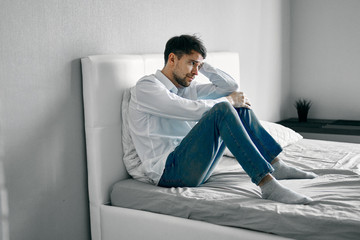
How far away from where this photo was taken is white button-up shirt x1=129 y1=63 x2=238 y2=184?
1892mm

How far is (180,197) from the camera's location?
1737 mm

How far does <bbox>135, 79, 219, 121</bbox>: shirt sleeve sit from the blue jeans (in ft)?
0.44

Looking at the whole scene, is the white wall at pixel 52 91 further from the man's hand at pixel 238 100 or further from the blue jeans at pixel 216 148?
the man's hand at pixel 238 100

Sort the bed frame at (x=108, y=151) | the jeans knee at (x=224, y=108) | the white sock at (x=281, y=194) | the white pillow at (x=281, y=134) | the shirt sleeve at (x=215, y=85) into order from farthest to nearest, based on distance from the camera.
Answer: the white pillow at (x=281, y=134), the shirt sleeve at (x=215, y=85), the bed frame at (x=108, y=151), the jeans knee at (x=224, y=108), the white sock at (x=281, y=194)

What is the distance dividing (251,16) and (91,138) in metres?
1.98

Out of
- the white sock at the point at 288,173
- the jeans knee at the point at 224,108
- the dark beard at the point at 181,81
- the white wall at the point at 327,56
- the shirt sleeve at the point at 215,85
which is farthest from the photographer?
the white wall at the point at 327,56

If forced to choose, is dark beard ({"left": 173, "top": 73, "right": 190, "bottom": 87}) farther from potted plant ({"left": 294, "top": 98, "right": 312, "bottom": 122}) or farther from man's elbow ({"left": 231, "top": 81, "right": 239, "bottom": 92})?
potted plant ({"left": 294, "top": 98, "right": 312, "bottom": 122})

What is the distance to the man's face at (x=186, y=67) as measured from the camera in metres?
2.02

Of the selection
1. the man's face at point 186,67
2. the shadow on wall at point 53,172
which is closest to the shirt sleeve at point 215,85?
the man's face at point 186,67

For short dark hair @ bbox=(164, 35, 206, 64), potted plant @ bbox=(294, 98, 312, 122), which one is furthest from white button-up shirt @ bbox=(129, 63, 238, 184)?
potted plant @ bbox=(294, 98, 312, 122)

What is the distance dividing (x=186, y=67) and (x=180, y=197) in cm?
63

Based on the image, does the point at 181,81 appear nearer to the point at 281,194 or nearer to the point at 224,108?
the point at 224,108

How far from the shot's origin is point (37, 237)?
177 centimetres

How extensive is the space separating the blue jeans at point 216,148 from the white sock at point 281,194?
0.05 meters
